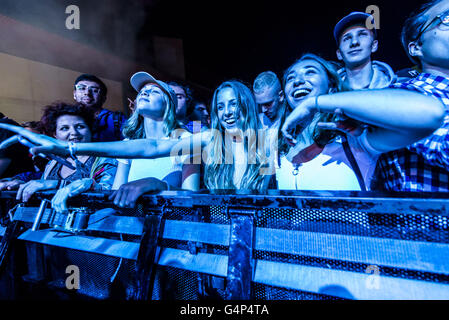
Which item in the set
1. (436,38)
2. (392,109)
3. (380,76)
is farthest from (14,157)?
(380,76)

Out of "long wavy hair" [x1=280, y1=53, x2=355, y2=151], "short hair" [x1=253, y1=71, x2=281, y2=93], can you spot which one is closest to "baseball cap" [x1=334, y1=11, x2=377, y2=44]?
"short hair" [x1=253, y1=71, x2=281, y2=93]

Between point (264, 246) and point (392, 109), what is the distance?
664mm

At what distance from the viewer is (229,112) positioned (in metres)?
1.78

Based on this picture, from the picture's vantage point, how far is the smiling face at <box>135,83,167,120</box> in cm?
201

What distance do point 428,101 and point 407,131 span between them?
0.37 ft

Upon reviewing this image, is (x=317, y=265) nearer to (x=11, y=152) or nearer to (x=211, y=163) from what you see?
(x=211, y=163)

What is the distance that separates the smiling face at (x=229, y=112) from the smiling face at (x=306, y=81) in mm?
464

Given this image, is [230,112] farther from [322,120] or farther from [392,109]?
[392,109]

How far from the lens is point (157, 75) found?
21.1 ft

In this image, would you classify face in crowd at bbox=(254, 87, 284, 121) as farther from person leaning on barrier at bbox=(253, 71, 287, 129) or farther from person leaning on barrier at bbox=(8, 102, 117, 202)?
person leaning on barrier at bbox=(8, 102, 117, 202)

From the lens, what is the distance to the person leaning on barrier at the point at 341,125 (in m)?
0.76

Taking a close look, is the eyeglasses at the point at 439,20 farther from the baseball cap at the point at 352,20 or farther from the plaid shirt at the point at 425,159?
the baseball cap at the point at 352,20
